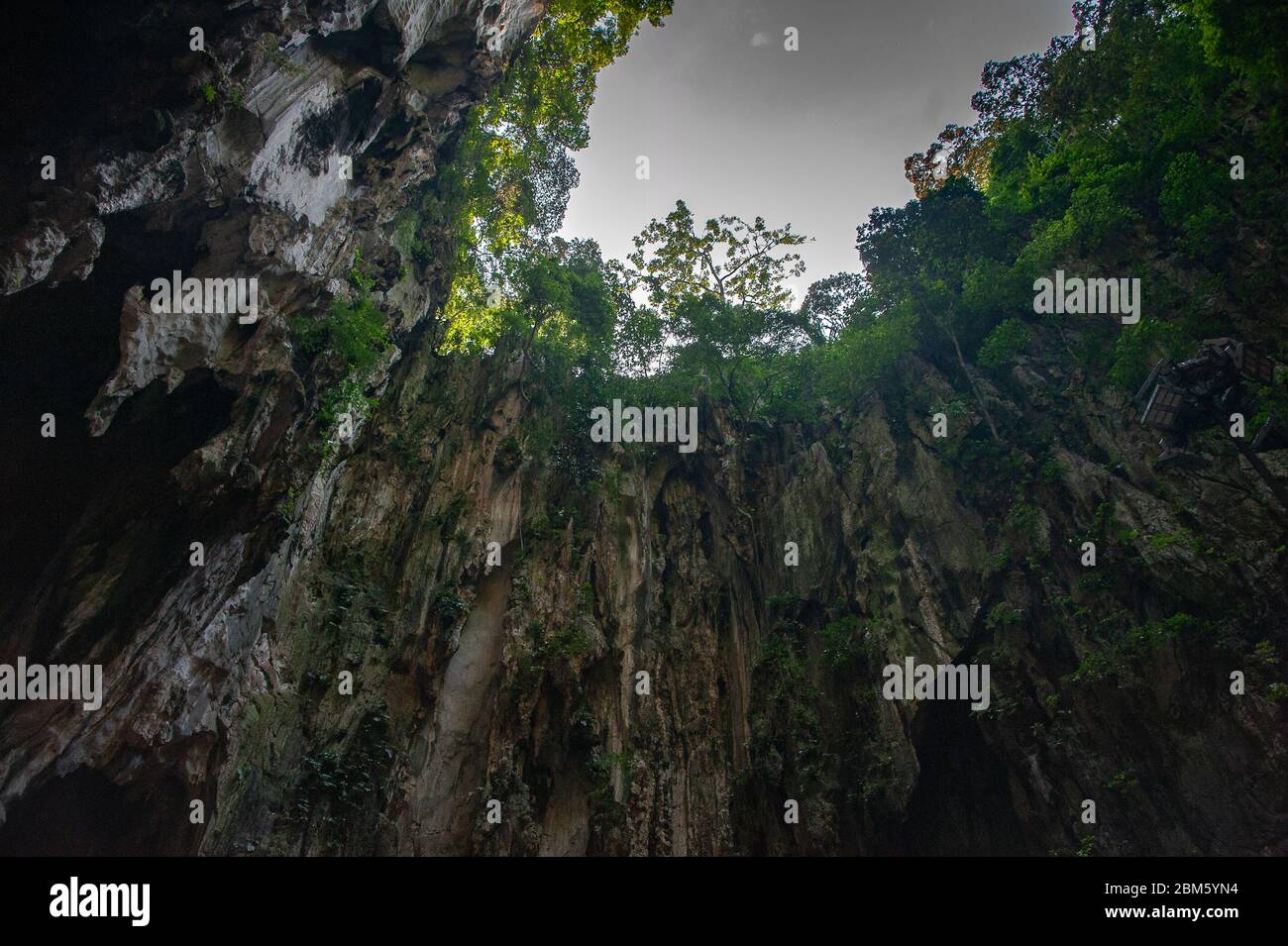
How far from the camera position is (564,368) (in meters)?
24.3

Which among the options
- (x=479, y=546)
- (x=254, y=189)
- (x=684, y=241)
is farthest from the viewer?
(x=684, y=241)

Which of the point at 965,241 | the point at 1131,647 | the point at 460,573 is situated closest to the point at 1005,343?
the point at 965,241

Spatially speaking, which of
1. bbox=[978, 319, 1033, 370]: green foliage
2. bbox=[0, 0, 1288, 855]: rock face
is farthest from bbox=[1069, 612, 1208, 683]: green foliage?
bbox=[978, 319, 1033, 370]: green foliage

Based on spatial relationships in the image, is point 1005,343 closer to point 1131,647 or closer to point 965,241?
point 965,241

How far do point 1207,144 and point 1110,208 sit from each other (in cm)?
261

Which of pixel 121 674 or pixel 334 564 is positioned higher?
pixel 334 564

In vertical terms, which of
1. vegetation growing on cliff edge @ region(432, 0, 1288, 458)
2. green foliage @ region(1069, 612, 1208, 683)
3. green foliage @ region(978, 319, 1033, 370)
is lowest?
green foliage @ region(1069, 612, 1208, 683)

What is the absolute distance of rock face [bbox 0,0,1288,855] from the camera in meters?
9.42

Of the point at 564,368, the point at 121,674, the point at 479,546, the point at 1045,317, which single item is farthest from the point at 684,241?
the point at 121,674

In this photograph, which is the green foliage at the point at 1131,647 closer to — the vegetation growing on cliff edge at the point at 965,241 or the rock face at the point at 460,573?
the rock face at the point at 460,573

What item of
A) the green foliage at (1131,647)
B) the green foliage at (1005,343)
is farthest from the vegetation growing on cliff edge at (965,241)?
the green foliage at (1131,647)

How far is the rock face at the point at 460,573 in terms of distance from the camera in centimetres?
942

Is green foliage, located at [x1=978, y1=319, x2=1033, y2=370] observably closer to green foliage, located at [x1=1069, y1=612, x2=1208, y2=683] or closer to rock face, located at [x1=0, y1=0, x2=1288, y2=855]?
rock face, located at [x1=0, y1=0, x2=1288, y2=855]
